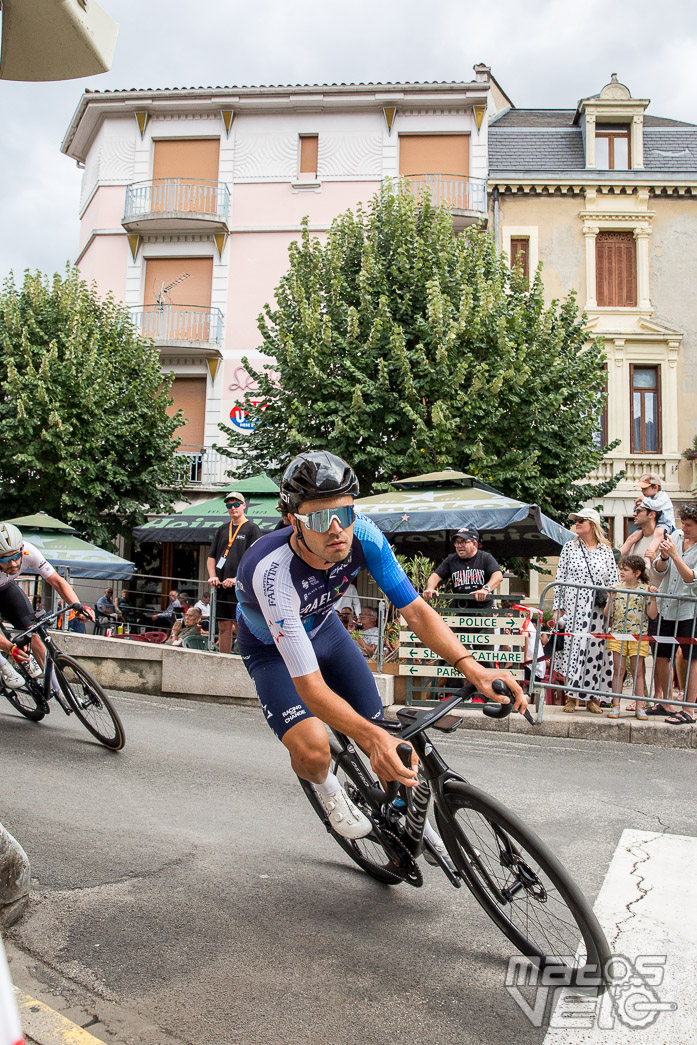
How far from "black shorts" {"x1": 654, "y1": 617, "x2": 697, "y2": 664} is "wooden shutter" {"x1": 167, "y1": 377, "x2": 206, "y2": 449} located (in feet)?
67.9

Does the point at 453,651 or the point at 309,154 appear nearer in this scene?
the point at 453,651

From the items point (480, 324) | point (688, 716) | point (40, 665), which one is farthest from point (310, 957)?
point (480, 324)

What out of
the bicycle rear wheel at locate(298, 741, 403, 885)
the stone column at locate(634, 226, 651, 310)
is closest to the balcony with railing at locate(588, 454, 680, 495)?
the stone column at locate(634, 226, 651, 310)

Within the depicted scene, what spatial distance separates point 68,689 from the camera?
689 cm

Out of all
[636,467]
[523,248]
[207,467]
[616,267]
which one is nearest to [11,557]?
[207,467]

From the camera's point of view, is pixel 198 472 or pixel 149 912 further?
pixel 198 472

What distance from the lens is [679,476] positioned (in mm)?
25453

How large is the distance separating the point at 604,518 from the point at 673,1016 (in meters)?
22.0

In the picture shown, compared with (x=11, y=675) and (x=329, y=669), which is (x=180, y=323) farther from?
(x=329, y=669)

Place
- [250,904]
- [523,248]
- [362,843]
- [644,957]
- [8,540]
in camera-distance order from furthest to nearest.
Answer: [523,248] → [8,540] → [362,843] → [250,904] → [644,957]

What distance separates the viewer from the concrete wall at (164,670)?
9.59 meters

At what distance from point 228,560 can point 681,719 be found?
5.17 meters

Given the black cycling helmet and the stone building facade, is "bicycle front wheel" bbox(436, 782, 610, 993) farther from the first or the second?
the stone building facade

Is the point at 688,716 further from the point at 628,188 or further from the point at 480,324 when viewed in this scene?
the point at 628,188
